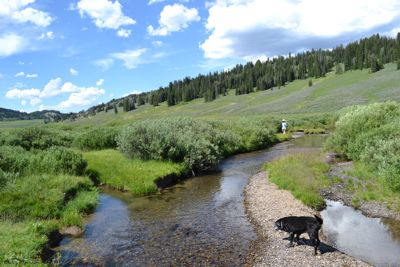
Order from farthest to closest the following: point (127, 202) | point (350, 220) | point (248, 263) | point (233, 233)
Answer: point (127, 202) → point (350, 220) → point (233, 233) → point (248, 263)

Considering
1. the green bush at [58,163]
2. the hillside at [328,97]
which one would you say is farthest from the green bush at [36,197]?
the hillside at [328,97]

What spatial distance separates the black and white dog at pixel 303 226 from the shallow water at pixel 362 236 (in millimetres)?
1659

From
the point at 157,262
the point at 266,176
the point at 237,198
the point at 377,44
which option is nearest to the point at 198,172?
the point at 266,176

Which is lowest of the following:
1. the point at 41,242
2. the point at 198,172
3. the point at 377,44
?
the point at 198,172

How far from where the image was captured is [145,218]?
64.3 ft

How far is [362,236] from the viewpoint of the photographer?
16.3 metres

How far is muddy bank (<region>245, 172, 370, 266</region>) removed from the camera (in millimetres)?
13414

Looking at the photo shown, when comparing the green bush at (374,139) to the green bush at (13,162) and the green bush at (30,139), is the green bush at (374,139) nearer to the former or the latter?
the green bush at (13,162)

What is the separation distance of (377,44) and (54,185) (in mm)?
193968

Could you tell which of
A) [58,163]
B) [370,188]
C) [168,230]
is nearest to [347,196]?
[370,188]

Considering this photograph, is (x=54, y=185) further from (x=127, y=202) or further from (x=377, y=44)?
(x=377, y=44)

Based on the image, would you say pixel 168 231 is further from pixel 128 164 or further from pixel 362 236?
pixel 128 164

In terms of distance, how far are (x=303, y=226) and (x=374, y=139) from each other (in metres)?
16.0

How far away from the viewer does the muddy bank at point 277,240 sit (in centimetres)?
1341
